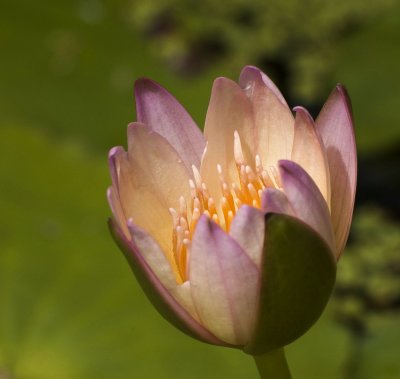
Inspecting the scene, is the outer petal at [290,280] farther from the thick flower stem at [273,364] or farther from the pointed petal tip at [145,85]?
the pointed petal tip at [145,85]

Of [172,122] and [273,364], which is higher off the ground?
[172,122]

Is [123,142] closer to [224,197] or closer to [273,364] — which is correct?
[224,197]

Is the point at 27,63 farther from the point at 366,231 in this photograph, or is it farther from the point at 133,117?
the point at 366,231

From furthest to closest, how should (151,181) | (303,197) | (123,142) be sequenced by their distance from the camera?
(123,142) < (151,181) < (303,197)

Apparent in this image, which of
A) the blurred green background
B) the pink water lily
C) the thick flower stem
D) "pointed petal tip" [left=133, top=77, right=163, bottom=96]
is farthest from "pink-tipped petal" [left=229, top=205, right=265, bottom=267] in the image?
the blurred green background

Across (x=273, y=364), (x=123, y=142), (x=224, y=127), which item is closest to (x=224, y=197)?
(x=224, y=127)

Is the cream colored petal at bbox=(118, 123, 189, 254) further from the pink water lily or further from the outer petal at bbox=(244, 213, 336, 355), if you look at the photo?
the outer petal at bbox=(244, 213, 336, 355)

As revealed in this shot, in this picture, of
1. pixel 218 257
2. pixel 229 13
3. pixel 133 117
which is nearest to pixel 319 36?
pixel 229 13

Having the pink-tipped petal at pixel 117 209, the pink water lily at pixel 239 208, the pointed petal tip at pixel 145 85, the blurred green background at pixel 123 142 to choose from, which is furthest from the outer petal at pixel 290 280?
the blurred green background at pixel 123 142
